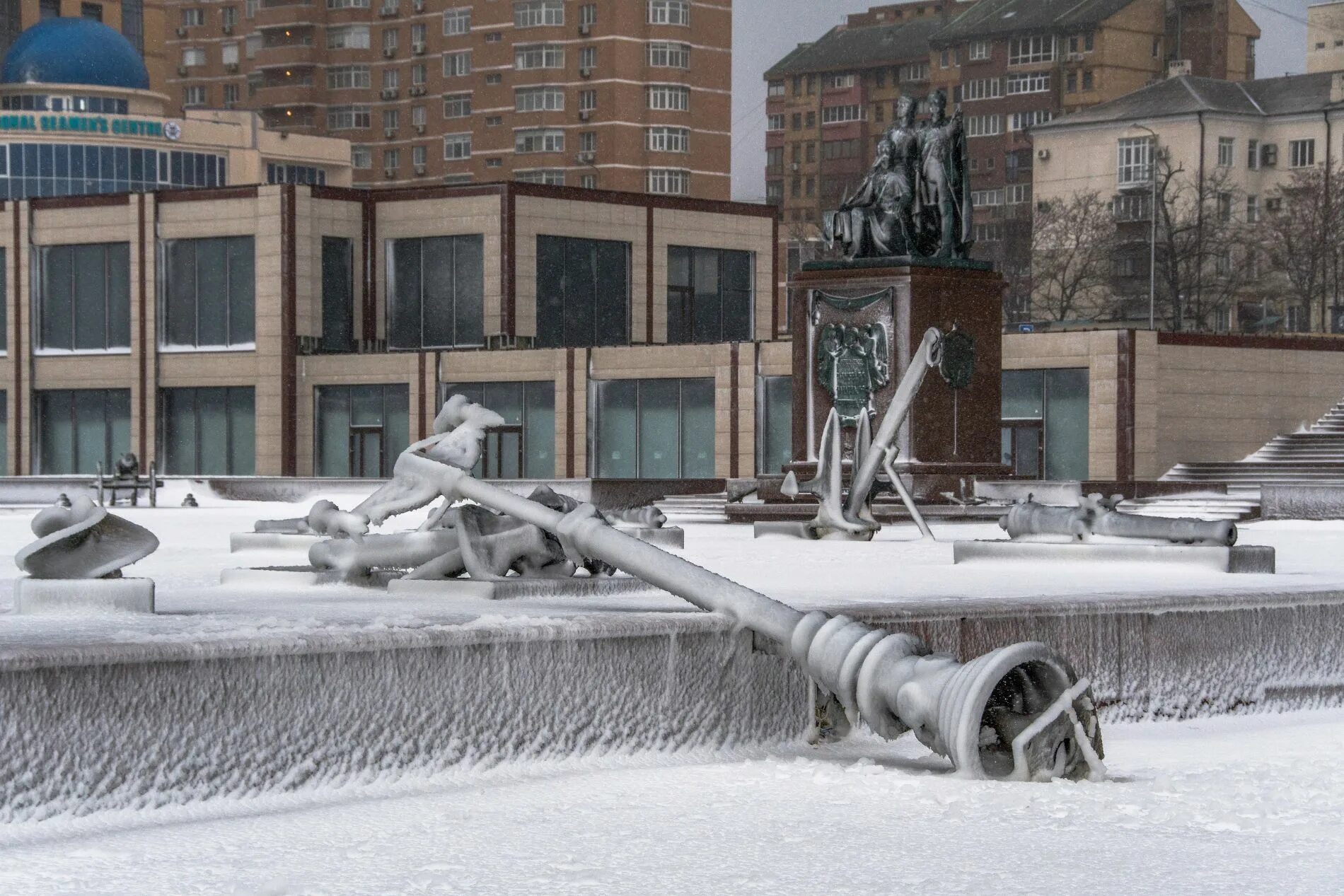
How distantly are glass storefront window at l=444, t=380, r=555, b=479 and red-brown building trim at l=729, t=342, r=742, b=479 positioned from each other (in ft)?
16.8

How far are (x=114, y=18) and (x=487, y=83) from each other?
63.4ft

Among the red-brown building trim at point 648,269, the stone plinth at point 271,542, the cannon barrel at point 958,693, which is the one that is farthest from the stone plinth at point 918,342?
the red-brown building trim at point 648,269

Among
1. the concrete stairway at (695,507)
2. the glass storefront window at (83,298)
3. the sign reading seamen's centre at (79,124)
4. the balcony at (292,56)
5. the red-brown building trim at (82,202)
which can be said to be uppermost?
the balcony at (292,56)

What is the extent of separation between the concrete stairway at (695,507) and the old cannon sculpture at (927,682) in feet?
58.6

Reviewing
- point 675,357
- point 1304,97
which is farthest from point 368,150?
point 675,357

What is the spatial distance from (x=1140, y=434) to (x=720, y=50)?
238 feet

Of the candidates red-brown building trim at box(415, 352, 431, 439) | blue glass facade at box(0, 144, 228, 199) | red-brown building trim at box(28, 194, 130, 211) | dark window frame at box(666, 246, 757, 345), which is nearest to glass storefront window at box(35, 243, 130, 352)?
red-brown building trim at box(28, 194, 130, 211)

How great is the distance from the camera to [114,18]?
398 feet

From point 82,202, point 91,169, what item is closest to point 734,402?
point 82,202

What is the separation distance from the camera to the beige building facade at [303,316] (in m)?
57.8

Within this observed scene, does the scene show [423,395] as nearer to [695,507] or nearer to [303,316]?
[303,316]

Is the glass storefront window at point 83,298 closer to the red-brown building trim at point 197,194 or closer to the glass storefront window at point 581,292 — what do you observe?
the red-brown building trim at point 197,194

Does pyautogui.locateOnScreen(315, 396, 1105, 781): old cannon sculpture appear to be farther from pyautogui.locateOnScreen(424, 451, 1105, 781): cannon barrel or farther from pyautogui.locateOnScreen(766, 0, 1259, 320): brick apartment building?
pyautogui.locateOnScreen(766, 0, 1259, 320): brick apartment building

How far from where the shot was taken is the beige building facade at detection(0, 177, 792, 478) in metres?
57.8
